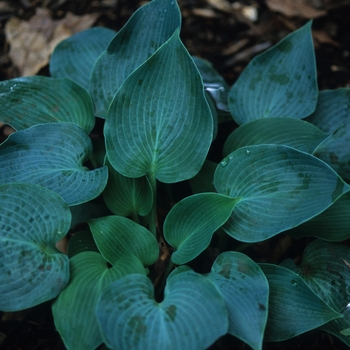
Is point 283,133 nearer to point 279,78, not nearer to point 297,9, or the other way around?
point 279,78

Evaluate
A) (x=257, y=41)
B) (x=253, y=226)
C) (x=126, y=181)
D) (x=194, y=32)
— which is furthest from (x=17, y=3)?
(x=253, y=226)

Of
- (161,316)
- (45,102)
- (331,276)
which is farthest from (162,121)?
(331,276)

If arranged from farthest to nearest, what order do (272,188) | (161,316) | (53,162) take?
(53,162), (272,188), (161,316)

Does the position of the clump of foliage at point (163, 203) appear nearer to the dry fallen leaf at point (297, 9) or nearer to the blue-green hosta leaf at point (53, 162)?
the blue-green hosta leaf at point (53, 162)

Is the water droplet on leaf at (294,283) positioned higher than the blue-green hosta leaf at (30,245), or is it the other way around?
the blue-green hosta leaf at (30,245)

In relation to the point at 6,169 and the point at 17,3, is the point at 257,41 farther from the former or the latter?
the point at 6,169

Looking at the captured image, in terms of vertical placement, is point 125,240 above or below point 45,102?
below

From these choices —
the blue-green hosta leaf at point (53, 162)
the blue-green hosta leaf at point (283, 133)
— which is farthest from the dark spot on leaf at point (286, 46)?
the blue-green hosta leaf at point (53, 162)
